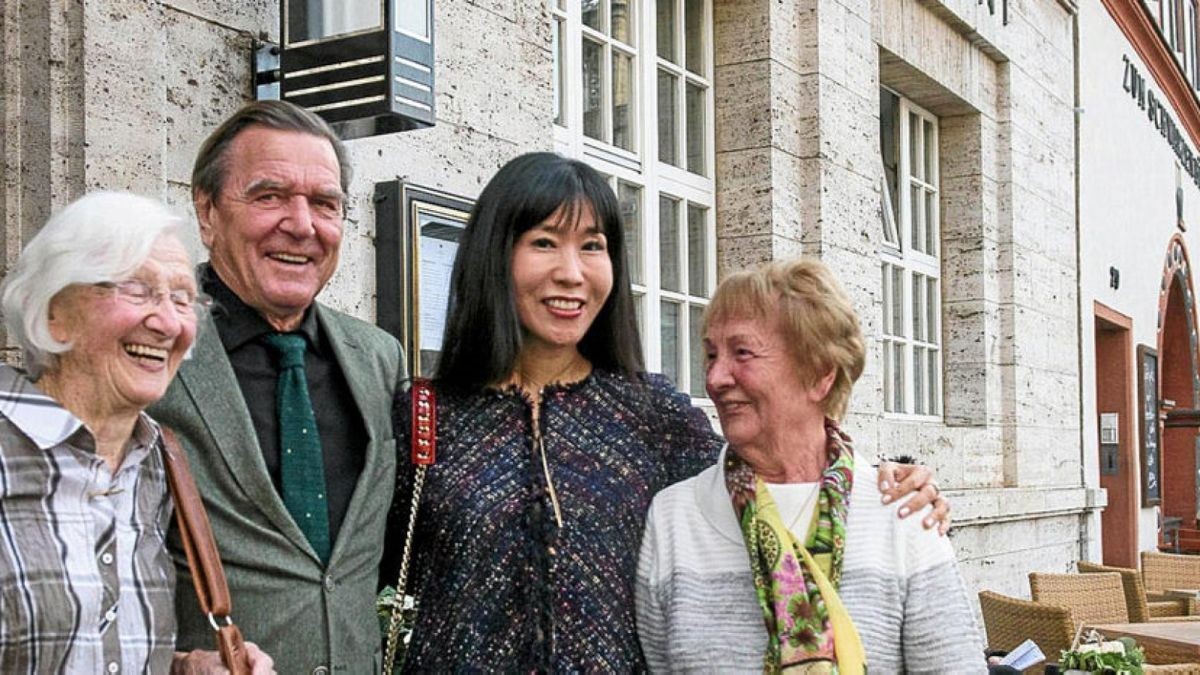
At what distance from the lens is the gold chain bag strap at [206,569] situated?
202 centimetres

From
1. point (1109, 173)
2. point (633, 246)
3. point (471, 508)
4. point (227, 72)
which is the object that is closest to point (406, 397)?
point (471, 508)

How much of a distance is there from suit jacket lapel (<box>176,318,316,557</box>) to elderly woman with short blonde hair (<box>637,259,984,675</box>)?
638 millimetres

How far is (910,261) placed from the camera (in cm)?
948

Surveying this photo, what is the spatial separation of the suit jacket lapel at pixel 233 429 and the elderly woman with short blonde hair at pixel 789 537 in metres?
0.64

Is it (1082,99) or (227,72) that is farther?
(1082,99)

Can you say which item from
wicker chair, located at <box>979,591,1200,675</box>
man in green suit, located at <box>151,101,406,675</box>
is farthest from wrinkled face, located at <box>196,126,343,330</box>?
wicker chair, located at <box>979,591,1200,675</box>

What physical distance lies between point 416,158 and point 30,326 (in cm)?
264

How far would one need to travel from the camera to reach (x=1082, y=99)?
12289 mm

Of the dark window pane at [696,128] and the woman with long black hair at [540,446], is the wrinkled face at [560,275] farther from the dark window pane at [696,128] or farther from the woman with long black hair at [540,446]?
the dark window pane at [696,128]

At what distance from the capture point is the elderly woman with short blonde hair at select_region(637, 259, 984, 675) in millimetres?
2229

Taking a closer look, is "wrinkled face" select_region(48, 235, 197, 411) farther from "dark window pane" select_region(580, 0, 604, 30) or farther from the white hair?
"dark window pane" select_region(580, 0, 604, 30)

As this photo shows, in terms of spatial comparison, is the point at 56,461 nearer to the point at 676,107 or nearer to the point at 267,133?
the point at 267,133

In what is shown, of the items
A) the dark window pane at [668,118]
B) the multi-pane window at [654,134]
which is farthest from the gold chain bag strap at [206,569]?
the dark window pane at [668,118]

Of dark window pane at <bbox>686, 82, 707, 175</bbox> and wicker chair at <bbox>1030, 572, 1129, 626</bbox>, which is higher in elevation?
dark window pane at <bbox>686, 82, 707, 175</bbox>
